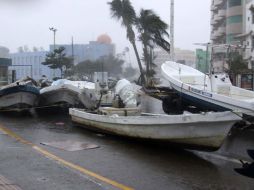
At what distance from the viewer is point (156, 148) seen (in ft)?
35.8

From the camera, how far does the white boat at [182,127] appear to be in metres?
9.35

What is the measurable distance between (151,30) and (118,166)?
22.4 meters

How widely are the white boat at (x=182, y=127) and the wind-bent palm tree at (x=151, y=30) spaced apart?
19.0 metres

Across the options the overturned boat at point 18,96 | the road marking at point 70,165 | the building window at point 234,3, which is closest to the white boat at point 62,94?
the overturned boat at point 18,96

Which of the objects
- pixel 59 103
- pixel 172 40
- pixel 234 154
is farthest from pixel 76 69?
pixel 234 154

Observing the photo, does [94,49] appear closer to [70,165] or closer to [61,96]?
[61,96]

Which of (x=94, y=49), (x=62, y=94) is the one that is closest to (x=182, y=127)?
(x=62, y=94)

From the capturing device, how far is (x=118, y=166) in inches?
356

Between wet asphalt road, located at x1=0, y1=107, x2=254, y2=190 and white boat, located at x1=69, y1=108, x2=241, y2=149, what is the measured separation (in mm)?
326

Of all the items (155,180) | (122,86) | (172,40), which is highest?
(172,40)

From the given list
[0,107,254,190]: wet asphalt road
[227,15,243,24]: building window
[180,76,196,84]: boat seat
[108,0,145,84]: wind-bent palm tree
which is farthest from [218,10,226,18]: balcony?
[0,107,254,190]: wet asphalt road

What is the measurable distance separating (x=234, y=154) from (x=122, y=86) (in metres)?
6.09

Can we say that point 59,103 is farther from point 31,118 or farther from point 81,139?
point 81,139

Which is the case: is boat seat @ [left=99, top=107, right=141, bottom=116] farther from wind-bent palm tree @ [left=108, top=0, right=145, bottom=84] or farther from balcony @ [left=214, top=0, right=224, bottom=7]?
balcony @ [left=214, top=0, right=224, bottom=7]
